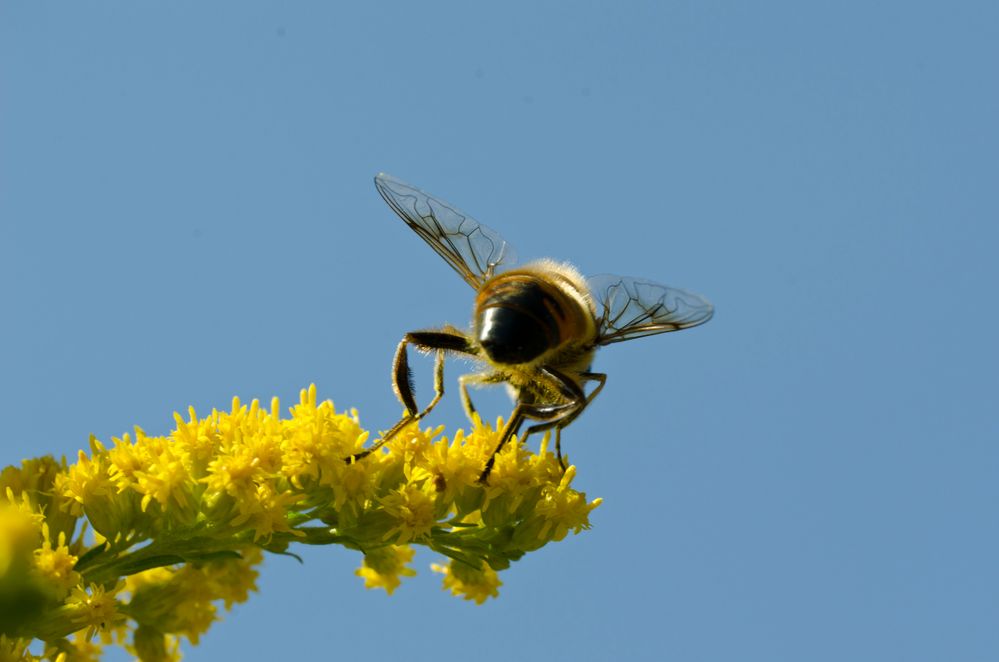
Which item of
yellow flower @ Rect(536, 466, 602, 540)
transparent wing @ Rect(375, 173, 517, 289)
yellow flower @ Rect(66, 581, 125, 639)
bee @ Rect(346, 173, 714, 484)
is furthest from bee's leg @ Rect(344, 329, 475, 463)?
yellow flower @ Rect(66, 581, 125, 639)

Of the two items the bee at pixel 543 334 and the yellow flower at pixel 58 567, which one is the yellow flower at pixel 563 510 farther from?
the yellow flower at pixel 58 567

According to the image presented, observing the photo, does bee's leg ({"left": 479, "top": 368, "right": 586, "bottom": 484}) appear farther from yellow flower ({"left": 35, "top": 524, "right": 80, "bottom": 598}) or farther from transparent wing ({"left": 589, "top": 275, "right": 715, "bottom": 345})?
yellow flower ({"left": 35, "top": 524, "right": 80, "bottom": 598})

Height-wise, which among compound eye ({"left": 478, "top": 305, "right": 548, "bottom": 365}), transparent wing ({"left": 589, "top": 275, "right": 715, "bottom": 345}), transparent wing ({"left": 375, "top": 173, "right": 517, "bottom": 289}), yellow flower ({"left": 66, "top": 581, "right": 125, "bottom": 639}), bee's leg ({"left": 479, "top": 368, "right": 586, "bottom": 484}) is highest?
transparent wing ({"left": 375, "top": 173, "right": 517, "bottom": 289})

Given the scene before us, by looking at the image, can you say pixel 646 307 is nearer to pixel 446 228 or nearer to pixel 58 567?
pixel 446 228

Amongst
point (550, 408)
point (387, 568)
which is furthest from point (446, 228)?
point (387, 568)

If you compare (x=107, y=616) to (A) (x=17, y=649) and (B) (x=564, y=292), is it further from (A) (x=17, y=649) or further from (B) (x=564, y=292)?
(B) (x=564, y=292)

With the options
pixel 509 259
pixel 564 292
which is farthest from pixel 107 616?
pixel 509 259

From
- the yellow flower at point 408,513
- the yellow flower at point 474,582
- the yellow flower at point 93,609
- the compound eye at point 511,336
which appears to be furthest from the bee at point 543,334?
the yellow flower at point 93,609
